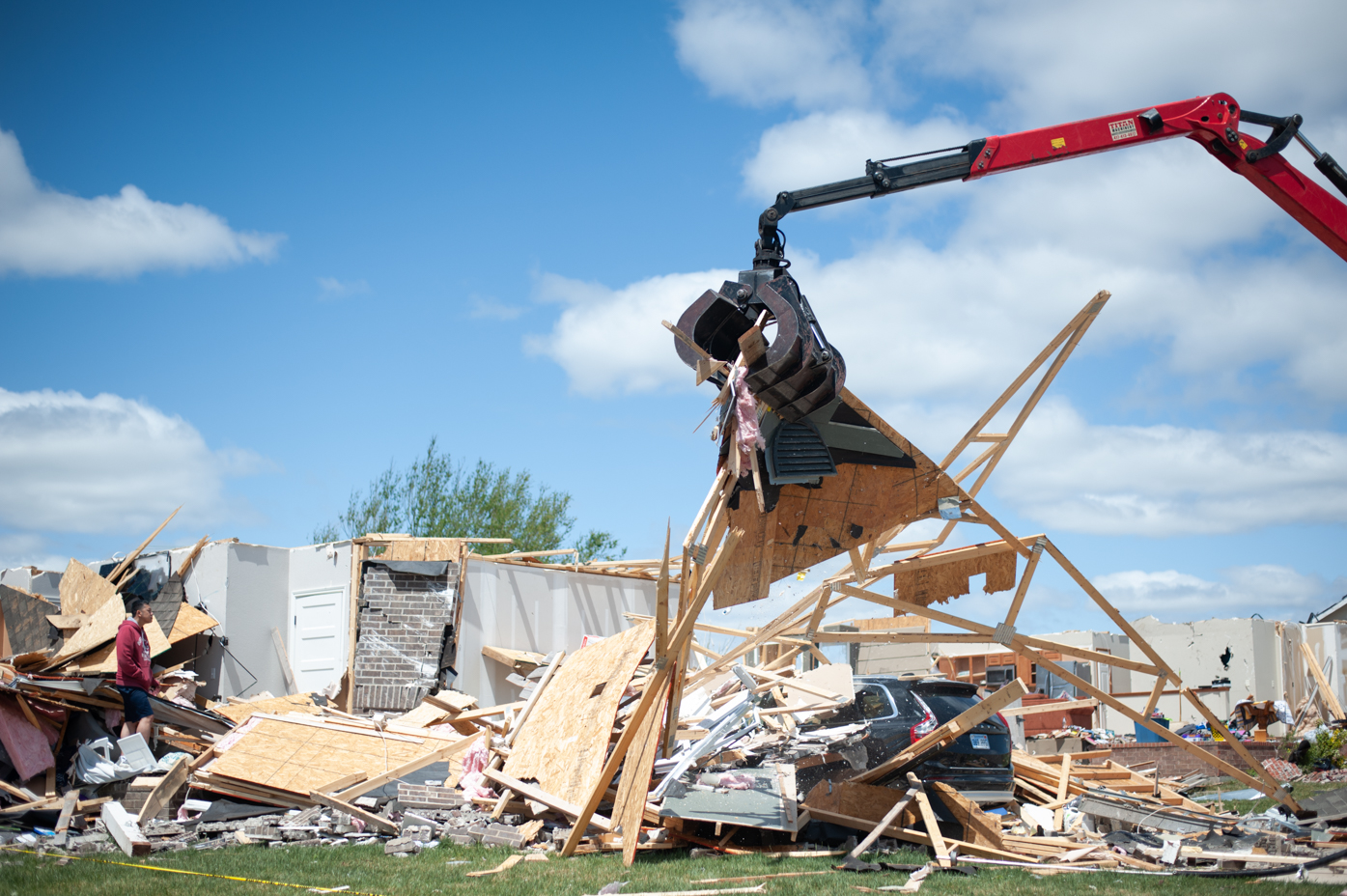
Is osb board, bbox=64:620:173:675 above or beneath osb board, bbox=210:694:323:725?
above

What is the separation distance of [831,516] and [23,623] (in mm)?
15765

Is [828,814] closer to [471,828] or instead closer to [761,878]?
[761,878]

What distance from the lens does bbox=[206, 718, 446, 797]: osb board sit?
1080 cm

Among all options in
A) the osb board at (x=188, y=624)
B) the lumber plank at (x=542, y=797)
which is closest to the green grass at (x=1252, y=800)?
the lumber plank at (x=542, y=797)

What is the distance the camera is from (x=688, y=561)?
→ 348 inches

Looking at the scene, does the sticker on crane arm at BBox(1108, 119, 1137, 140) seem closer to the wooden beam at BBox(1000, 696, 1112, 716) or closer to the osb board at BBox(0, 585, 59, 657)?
the wooden beam at BBox(1000, 696, 1112, 716)

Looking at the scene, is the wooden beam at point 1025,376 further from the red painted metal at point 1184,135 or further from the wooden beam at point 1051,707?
the wooden beam at point 1051,707

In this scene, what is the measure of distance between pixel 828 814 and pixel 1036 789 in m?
4.42

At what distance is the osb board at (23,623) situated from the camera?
1778 centimetres

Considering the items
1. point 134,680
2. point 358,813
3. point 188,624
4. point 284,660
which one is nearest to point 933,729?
point 358,813

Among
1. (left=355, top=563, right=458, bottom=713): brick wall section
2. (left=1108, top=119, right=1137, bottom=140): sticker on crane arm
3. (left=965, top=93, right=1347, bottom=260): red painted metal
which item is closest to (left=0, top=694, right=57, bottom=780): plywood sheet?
(left=355, top=563, right=458, bottom=713): brick wall section

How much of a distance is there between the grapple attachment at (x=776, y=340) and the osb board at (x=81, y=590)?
46.0 feet

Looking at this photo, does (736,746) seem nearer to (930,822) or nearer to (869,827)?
(869,827)

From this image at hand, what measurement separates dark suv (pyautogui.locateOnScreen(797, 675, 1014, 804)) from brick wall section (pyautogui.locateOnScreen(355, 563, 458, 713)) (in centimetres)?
915
